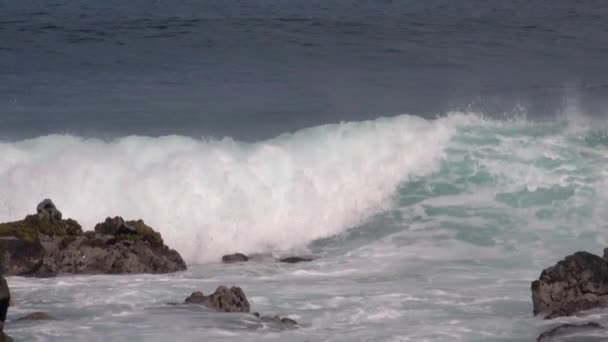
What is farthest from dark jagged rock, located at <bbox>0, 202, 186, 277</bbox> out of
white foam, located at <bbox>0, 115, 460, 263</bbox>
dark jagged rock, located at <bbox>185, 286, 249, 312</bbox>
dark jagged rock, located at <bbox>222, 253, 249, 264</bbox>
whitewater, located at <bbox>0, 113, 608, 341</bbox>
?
dark jagged rock, located at <bbox>185, 286, 249, 312</bbox>

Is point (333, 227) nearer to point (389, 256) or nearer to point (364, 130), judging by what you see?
point (389, 256)

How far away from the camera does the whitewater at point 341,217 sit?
20859 mm

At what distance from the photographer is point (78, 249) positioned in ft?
82.1

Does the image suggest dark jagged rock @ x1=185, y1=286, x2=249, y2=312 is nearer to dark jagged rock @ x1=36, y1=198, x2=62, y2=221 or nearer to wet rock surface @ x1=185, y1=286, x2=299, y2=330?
wet rock surface @ x1=185, y1=286, x2=299, y2=330

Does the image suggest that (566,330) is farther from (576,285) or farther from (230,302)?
(230,302)

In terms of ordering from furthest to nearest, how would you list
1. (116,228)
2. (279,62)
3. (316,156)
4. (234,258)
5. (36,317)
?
(279,62), (316,156), (234,258), (116,228), (36,317)

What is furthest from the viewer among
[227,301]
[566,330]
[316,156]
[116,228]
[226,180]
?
[316,156]

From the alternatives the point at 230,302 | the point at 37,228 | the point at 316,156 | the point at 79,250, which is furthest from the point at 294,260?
the point at 316,156

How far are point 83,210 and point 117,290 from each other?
337 inches

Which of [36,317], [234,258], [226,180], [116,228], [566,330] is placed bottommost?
[566,330]

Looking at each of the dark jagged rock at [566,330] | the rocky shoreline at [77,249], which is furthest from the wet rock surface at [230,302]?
the rocky shoreline at [77,249]

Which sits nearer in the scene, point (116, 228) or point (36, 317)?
point (36, 317)

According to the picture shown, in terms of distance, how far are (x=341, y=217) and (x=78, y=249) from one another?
847cm

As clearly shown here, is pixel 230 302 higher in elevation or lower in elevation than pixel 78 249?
lower
